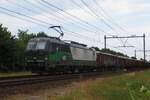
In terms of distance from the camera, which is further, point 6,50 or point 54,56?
point 6,50

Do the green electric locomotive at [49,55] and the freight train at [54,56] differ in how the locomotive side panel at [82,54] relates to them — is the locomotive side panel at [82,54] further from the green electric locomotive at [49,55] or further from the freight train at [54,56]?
the green electric locomotive at [49,55]

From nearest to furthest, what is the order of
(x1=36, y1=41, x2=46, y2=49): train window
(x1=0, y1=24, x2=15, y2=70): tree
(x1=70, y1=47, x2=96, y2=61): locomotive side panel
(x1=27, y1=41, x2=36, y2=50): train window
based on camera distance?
(x1=36, y1=41, x2=46, y2=49): train window, (x1=27, y1=41, x2=36, y2=50): train window, (x1=70, y1=47, x2=96, y2=61): locomotive side panel, (x1=0, y1=24, x2=15, y2=70): tree

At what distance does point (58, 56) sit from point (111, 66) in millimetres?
28761

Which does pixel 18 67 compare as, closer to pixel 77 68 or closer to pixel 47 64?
pixel 77 68

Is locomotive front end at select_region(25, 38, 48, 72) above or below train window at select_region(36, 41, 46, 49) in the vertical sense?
below

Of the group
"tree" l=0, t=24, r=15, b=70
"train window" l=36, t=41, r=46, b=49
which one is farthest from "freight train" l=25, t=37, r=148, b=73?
"tree" l=0, t=24, r=15, b=70

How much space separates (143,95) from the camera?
8.58 meters

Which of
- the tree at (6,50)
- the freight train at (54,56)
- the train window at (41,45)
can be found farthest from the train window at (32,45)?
the tree at (6,50)

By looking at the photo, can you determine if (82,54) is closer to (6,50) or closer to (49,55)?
(49,55)

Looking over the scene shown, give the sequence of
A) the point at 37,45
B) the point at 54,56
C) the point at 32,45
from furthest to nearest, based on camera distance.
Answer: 1. the point at 32,45
2. the point at 37,45
3. the point at 54,56

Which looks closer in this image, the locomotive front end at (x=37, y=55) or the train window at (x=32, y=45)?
the locomotive front end at (x=37, y=55)

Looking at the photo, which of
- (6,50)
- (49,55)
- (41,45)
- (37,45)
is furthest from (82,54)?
(6,50)

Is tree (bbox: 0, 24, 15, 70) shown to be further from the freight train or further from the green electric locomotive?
the green electric locomotive

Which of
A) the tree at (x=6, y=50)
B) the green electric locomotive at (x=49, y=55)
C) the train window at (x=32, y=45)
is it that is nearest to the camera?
the green electric locomotive at (x=49, y=55)
